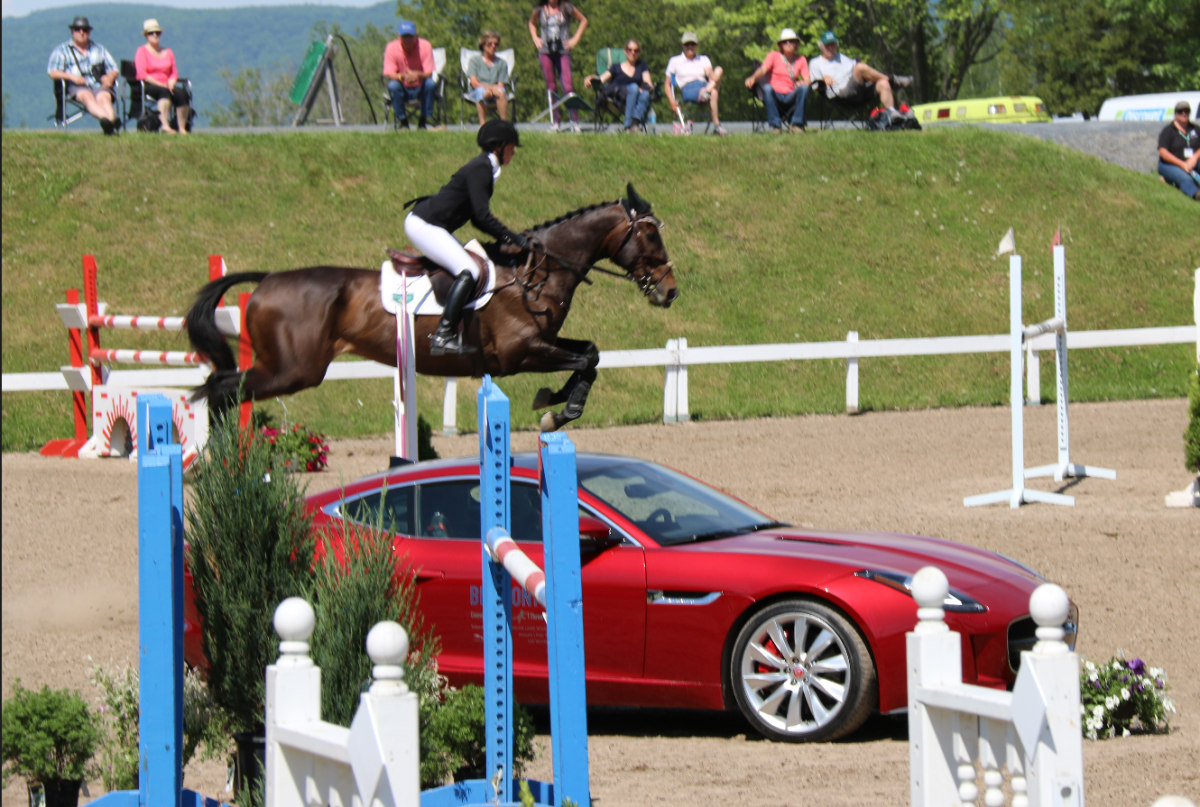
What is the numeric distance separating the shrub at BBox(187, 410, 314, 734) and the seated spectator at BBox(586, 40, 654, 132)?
1913 cm

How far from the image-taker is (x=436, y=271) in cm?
975

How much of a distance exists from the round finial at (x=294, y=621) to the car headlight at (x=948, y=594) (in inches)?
135

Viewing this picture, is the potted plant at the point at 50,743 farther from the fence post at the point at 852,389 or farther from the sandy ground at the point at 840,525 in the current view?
the fence post at the point at 852,389

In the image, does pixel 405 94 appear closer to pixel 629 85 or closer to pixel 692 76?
pixel 629 85

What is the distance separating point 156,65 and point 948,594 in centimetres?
1915

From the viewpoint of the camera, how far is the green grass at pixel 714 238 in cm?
1886

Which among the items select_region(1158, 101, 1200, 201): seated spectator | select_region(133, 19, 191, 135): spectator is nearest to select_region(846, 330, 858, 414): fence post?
select_region(1158, 101, 1200, 201): seated spectator

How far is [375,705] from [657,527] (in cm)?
395

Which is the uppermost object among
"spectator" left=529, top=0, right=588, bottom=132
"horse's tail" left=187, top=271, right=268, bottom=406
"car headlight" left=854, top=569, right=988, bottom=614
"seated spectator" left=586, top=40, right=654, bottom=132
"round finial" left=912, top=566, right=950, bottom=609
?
"spectator" left=529, top=0, right=588, bottom=132

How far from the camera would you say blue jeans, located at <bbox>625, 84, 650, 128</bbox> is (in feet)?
78.3

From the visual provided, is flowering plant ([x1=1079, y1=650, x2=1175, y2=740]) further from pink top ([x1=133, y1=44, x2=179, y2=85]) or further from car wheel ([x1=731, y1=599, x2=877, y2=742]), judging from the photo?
pink top ([x1=133, y1=44, x2=179, y2=85])

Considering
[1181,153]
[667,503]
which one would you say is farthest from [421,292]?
[1181,153]

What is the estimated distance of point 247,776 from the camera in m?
4.69

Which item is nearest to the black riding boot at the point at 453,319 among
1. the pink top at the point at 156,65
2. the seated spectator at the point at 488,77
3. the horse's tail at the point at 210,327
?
the horse's tail at the point at 210,327
